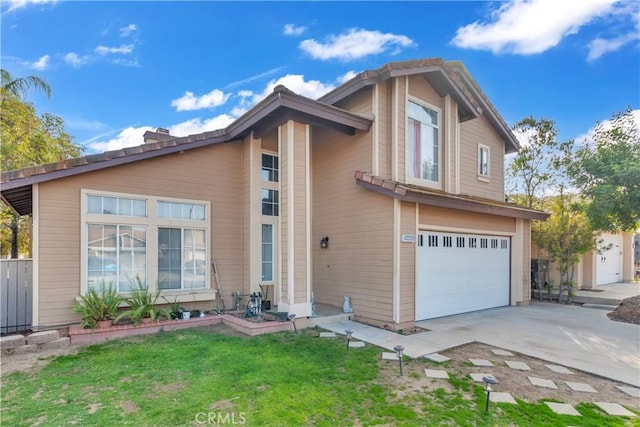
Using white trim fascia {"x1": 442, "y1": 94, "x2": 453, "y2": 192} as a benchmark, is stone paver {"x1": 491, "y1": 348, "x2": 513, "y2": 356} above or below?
below

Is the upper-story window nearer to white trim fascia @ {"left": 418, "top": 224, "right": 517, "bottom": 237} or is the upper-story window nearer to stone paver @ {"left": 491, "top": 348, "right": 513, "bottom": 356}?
white trim fascia @ {"left": 418, "top": 224, "right": 517, "bottom": 237}

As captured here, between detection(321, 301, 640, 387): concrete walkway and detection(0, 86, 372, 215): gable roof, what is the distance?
4764 mm

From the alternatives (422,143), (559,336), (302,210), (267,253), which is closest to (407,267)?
(302,210)

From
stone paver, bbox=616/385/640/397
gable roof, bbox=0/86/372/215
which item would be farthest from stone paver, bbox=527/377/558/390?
gable roof, bbox=0/86/372/215

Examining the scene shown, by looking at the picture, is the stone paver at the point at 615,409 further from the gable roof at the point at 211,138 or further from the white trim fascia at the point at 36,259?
the white trim fascia at the point at 36,259

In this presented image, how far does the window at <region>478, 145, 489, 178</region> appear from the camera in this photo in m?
10.9

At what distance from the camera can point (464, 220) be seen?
359 inches

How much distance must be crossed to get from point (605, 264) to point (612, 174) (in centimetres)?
925

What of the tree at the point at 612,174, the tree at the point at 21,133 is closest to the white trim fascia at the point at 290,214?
the tree at the point at 612,174

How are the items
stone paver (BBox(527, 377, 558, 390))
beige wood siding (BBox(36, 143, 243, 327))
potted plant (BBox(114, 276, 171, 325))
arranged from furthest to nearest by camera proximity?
potted plant (BBox(114, 276, 171, 325))
beige wood siding (BBox(36, 143, 243, 327))
stone paver (BBox(527, 377, 558, 390))

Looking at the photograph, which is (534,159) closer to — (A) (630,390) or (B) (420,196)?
(B) (420,196)

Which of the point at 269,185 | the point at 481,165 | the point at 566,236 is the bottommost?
the point at 566,236

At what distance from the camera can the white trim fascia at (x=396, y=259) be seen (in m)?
7.32

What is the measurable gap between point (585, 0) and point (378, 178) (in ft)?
23.4
